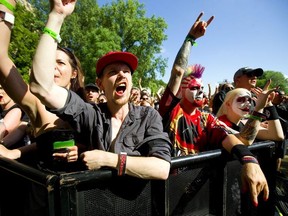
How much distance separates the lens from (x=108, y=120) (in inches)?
64.9

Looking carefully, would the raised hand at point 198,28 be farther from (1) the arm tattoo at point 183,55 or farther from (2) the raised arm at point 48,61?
(2) the raised arm at point 48,61

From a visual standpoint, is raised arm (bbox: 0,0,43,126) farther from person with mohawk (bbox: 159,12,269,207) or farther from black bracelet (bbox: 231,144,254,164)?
black bracelet (bbox: 231,144,254,164)

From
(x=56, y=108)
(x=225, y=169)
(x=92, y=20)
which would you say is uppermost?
(x=92, y=20)

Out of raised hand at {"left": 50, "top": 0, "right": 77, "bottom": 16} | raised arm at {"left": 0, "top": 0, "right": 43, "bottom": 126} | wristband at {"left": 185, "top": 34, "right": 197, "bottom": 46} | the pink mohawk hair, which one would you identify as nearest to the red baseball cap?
raised hand at {"left": 50, "top": 0, "right": 77, "bottom": 16}

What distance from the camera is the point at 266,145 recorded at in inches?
84.7

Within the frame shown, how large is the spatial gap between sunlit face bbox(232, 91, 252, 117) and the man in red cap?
1329 millimetres

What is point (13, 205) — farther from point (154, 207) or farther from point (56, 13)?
point (56, 13)

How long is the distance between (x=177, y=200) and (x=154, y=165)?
1.18 feet

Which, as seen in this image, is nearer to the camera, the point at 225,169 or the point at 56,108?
the point at 56,108

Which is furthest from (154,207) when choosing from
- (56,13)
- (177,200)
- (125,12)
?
(125,12)

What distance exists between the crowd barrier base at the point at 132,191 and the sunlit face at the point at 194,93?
0.69 metres

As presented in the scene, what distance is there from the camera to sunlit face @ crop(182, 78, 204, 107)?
2461mm

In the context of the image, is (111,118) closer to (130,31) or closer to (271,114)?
(271,114)

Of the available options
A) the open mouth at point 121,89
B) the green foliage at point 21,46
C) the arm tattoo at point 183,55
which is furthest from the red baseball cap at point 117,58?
the green foliage at point 21,46
